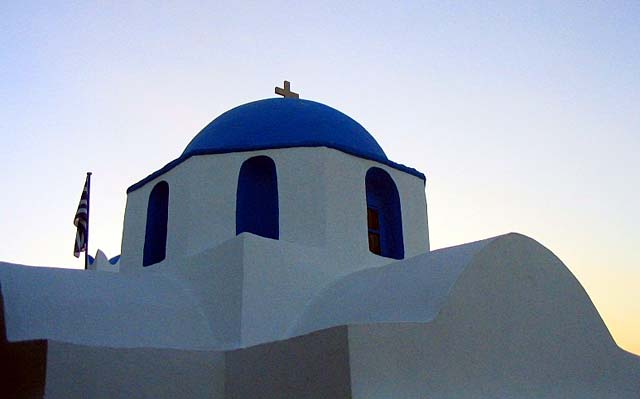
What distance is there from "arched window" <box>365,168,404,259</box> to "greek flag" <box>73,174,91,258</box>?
4.04 meters

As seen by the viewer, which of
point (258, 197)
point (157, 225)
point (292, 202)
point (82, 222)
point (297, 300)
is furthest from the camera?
point (82, 222)

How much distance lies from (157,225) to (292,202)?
2.04m

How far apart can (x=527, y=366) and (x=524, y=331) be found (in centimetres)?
31

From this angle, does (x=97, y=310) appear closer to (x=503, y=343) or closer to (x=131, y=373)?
(x=131, y=373)

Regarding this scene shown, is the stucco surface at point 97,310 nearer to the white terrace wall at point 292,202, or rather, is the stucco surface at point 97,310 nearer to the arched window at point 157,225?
the white terrace wall at point 292,202

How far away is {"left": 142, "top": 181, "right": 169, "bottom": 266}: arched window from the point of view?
820 centimetres

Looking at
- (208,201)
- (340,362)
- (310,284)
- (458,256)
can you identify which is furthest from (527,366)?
(208,201)

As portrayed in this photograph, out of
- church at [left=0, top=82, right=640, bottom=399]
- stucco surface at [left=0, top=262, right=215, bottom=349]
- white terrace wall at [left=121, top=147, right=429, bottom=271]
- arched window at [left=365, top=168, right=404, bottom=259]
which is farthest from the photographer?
arched window at [left=365, top=168, right=404, bottom=259]

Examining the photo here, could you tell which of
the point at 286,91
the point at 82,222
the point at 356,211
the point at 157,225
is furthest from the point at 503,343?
the point at 82,222

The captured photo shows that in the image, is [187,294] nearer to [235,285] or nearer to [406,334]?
[235,285]

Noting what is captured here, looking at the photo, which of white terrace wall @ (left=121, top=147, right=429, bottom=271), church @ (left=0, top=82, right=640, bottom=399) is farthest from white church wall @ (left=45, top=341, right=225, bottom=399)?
white terrace wall @ (left=121, top=147, right=429, bottom=271)

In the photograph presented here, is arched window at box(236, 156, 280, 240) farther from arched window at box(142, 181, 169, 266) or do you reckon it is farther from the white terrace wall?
arched window at box(142, 181, 169, 266)

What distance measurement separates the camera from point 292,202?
7.48 m

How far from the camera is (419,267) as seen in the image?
591 cm
